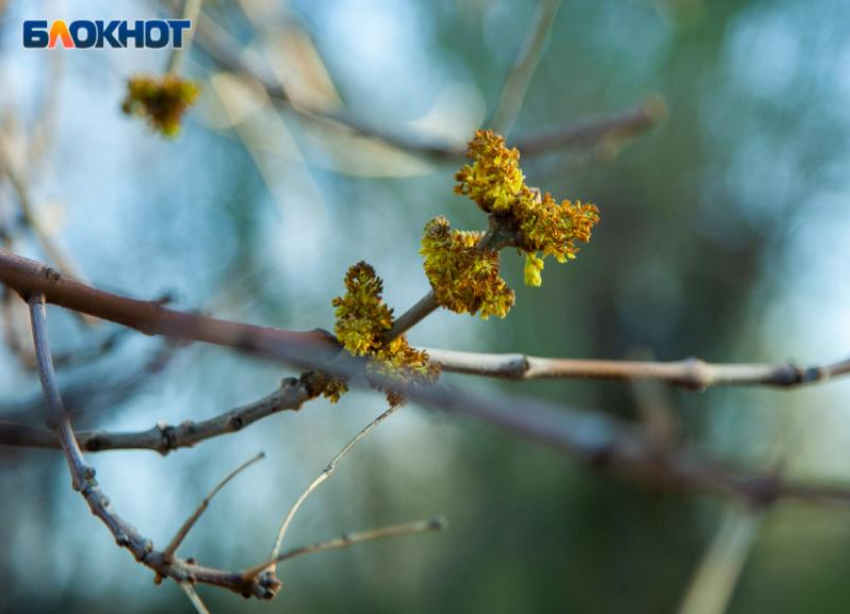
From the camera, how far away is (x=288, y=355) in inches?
10.6

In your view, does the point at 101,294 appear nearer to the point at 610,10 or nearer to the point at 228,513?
the point at 228,513

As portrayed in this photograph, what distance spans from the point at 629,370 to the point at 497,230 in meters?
0.12

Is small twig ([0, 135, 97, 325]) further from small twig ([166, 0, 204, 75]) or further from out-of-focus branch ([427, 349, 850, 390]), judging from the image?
out-of-focus branch ([427, 349, 850, 390])

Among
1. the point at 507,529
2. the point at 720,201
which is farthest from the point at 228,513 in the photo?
the point at 720,201

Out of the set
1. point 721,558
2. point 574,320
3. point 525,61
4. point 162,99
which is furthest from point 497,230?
point 574,320

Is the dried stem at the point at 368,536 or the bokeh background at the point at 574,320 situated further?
the bokeh background at the point at 574,320

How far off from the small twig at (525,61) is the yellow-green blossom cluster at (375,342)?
57cm

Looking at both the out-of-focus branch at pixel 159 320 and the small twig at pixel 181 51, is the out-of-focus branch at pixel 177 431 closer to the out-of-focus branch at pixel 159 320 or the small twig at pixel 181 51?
the out-of-focus branch at pixel 159 320

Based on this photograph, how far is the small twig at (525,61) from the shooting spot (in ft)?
2.67

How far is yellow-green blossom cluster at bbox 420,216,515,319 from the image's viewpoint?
0.30 meters

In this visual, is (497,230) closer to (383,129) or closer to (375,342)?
(375,342)

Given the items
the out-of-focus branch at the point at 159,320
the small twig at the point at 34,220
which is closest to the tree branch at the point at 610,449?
the out-of-focus branch at the point at 159,320

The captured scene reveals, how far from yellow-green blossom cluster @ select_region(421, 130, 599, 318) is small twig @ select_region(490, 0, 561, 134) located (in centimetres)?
Answer: 54

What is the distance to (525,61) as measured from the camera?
837 mm
